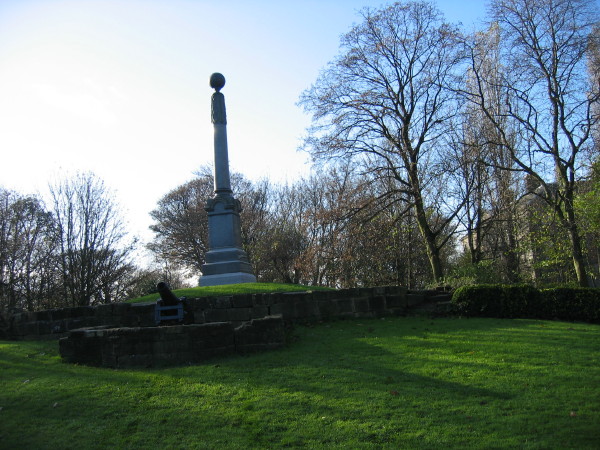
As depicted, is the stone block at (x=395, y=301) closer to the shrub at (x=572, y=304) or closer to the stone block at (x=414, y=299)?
the stone block at (x=414, y=299)

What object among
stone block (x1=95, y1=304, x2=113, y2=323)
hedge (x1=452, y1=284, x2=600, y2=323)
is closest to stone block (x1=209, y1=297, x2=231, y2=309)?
stone block (x1=95, y1=304, x2=113, y2=323)

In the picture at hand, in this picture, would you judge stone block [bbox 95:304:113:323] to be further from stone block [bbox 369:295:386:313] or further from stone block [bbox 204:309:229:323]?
stone block [bbox 369:295:386:313]

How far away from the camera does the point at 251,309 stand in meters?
12.2

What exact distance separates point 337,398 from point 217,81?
49.0ft

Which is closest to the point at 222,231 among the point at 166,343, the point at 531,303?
the point at 166,343

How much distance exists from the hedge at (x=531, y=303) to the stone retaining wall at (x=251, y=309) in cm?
178

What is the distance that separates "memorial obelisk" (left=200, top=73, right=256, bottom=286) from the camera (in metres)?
17.2

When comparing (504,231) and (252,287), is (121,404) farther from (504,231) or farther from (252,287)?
(504,231)

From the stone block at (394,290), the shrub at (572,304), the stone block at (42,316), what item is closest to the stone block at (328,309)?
the stone block at (394,290)

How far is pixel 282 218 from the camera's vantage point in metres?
37.9

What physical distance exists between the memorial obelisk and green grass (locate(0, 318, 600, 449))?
7.96 meters

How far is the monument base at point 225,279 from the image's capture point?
16969 mm

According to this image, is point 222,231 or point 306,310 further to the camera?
point 222,231

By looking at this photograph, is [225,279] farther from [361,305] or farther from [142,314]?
[361,305]
